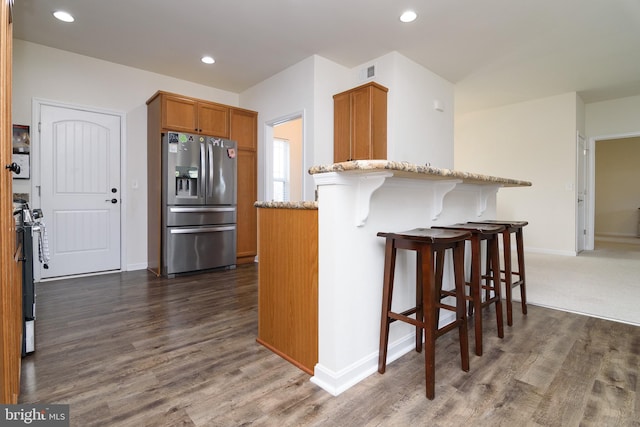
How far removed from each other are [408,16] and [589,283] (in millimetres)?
3362

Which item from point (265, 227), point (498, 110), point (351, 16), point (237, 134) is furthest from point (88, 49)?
point (498, 110)

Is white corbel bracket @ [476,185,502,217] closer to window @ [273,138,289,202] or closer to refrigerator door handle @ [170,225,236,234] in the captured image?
refrigerator door handle @ [170,225,236,234]

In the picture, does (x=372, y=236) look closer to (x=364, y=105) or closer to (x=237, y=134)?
(x=364, y=105)

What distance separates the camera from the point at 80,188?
3852 mm

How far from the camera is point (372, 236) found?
1704mm

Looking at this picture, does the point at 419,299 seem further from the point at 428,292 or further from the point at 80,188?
the point at 80,188

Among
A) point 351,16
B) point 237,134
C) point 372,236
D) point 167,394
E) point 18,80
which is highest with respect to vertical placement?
point 351,16

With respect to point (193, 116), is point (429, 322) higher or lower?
lower

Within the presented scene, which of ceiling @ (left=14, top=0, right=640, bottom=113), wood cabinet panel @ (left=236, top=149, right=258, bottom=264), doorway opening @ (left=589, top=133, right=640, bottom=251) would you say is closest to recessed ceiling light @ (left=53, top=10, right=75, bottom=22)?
ceiling @ (left=14, top=0, right=640, bottom=113)

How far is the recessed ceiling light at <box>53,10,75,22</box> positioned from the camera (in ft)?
9.74

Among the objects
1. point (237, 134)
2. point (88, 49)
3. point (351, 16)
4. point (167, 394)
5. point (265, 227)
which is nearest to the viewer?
point (167, 394)

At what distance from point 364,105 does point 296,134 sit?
321cm

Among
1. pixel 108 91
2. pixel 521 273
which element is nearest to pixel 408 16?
pixel 521 273
